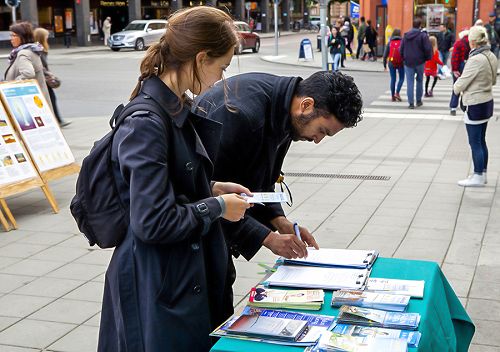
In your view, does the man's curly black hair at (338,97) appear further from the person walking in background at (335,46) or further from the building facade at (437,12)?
the building facade at (437,12)

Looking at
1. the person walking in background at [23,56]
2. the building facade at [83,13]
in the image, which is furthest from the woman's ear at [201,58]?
the building facade at [83,13]

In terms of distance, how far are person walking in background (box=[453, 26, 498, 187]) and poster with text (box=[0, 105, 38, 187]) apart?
488 cm

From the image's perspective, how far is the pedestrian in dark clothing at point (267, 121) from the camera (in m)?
2.97

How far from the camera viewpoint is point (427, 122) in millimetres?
13320

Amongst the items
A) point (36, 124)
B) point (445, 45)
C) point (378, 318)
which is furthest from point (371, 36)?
point (378, 318)

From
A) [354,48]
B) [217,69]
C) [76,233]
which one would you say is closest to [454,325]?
[217,69]

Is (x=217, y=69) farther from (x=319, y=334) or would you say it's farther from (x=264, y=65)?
(x=264, y=65)

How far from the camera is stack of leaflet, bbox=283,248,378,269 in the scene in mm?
3105

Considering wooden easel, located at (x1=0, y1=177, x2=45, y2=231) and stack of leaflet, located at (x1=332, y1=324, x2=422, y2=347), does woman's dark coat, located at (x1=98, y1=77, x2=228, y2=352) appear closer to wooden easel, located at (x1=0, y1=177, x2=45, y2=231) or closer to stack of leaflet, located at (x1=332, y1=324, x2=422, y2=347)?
stack of leaflet, located at (x1=332, y1=324, x2=422, y2=347)

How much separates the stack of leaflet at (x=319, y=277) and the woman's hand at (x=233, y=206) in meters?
0.53

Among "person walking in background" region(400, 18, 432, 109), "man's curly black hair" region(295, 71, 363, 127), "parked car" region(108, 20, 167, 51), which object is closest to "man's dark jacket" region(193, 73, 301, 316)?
"man's curly black hair" region(295, 71, 363, 127)

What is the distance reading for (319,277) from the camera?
2980 millimetres

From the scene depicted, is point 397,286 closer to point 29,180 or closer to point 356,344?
point 356,344

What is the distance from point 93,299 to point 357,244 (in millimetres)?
2367
